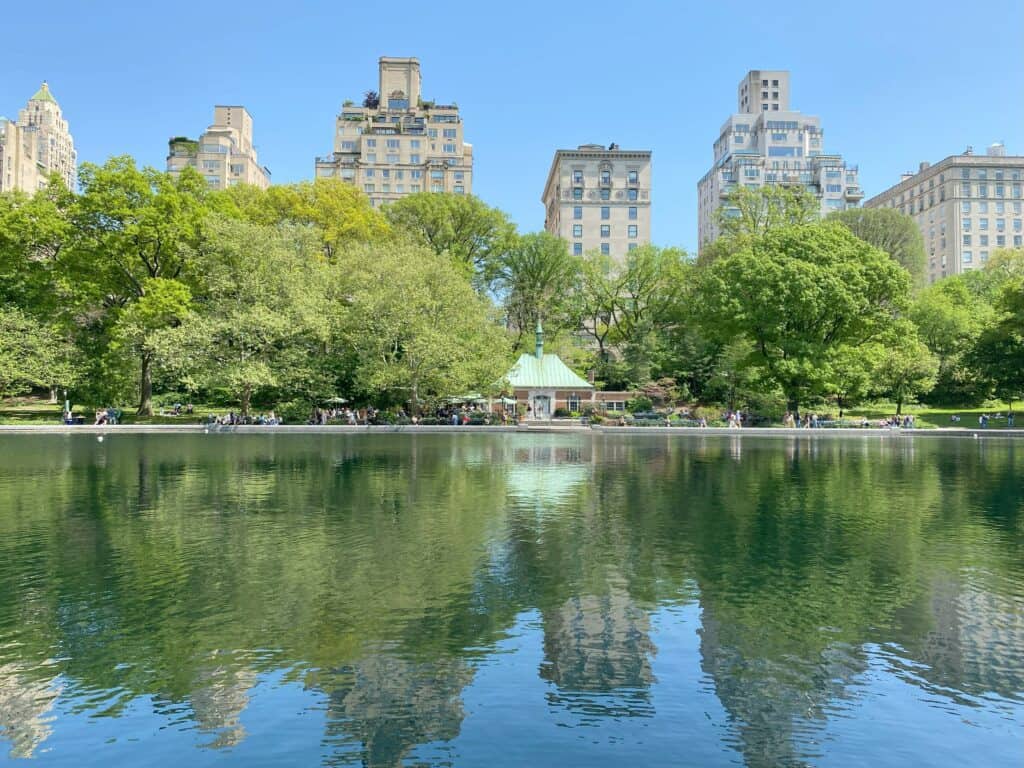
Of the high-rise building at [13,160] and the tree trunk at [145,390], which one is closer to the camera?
the tree trunk at [145,390]

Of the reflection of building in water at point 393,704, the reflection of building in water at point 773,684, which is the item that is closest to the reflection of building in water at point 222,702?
the reflection of building in water at point 393,704

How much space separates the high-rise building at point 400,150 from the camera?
140 m

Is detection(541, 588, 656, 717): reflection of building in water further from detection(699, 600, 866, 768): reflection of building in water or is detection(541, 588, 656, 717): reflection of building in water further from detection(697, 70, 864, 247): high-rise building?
detection(697, 70, 864, 247): high-rise building

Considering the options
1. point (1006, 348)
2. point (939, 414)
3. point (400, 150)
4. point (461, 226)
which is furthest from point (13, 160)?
point (1006, 348)

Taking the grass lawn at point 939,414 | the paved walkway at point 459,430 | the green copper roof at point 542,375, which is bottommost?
the paved walkway at point 459,430

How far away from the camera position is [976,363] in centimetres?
6519

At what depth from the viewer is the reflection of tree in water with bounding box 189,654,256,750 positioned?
8.15 meters

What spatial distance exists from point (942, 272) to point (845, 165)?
86.8 feet

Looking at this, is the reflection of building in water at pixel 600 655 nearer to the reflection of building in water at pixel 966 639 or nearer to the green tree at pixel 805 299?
the reflection of building in water at pixel 966 639

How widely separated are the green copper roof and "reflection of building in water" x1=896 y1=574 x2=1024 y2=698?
5778cm

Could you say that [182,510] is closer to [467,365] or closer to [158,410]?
[467,365]

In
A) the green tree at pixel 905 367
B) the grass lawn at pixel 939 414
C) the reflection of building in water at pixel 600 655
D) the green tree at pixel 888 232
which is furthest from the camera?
the green tree at pixel 888 232

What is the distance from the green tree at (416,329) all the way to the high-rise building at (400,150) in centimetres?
7798

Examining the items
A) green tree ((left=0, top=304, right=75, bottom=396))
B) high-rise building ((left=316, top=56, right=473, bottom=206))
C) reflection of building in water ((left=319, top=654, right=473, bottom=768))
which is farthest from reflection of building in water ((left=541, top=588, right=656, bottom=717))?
high-rise building ((left=316, top=56, right=473, bottom=206))
